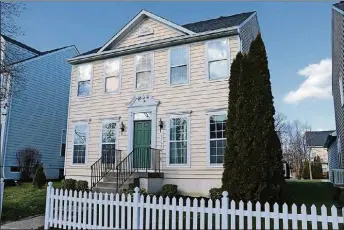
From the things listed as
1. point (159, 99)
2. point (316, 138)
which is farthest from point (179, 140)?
point (316, 138)

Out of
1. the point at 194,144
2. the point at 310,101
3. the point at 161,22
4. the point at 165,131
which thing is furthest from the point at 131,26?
the point at 310,101

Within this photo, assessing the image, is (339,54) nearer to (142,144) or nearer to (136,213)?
(142,144)

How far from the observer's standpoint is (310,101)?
130 ft

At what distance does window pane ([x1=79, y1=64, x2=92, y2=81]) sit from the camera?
15141 mm

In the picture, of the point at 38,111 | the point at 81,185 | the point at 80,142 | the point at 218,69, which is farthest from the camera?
the point at 38,111

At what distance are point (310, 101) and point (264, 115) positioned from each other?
34.6 m

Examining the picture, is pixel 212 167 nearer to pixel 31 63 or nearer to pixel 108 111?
pixel 108 111

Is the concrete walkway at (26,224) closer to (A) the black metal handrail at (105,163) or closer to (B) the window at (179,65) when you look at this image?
(A) the black metal handrail at (105,163)

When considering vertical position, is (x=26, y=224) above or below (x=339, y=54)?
below

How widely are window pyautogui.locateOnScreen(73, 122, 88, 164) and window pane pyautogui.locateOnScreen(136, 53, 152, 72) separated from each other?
372 cm

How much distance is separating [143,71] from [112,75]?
1671mm

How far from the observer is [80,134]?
1477cm

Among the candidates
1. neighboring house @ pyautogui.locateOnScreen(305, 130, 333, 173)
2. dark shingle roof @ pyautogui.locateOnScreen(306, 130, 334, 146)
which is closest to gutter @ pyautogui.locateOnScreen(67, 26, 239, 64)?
neighboring house @ pyautogui.locateOnScreen(305, 130, 333, 173)

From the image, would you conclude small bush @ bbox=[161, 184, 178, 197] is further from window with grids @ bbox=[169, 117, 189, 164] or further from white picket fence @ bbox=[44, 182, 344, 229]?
white picket fence @ bbox=[44, 182, 344, 229]
